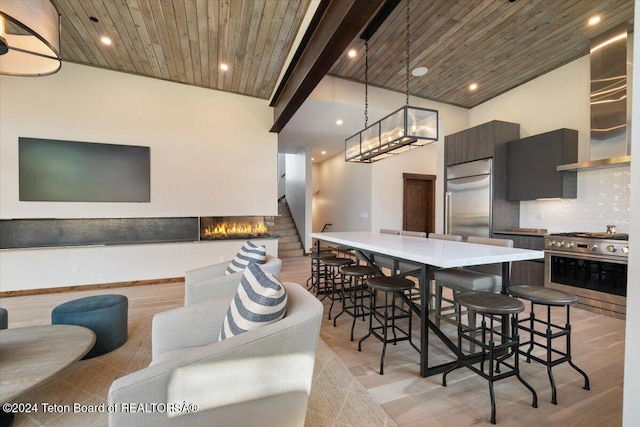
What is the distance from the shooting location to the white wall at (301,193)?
23.3 ft

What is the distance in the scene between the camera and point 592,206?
12.1 feet

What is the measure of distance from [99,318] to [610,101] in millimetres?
5900

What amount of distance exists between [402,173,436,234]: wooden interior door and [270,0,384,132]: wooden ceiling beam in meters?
4.23

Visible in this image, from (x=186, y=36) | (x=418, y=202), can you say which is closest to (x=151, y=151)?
(x=186, y=36)

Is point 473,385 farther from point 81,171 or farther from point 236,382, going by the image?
point 81,171

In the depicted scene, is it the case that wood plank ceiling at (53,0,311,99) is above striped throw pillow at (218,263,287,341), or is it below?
above

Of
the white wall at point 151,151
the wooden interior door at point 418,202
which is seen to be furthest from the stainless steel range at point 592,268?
the white wall at point 151,151

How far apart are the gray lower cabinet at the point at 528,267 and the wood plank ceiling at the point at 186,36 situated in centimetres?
412

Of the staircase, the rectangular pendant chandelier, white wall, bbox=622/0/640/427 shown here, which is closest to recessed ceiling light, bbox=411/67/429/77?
the rectangular pendant chandelier

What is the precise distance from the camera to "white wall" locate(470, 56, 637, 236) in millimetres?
3482

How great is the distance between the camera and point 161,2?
8.61 feet

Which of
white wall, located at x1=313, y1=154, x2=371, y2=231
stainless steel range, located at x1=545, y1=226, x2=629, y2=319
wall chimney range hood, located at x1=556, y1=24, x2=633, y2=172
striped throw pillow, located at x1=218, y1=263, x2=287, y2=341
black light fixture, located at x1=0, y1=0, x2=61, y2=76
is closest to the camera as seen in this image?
striped throw pillow, located at x1=218, y1=263, x2=287, y2=341

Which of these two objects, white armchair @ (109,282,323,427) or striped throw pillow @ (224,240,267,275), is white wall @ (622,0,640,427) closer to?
white armchair @ (109,282,323,427)

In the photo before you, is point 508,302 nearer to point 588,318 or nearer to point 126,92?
point 588,318
